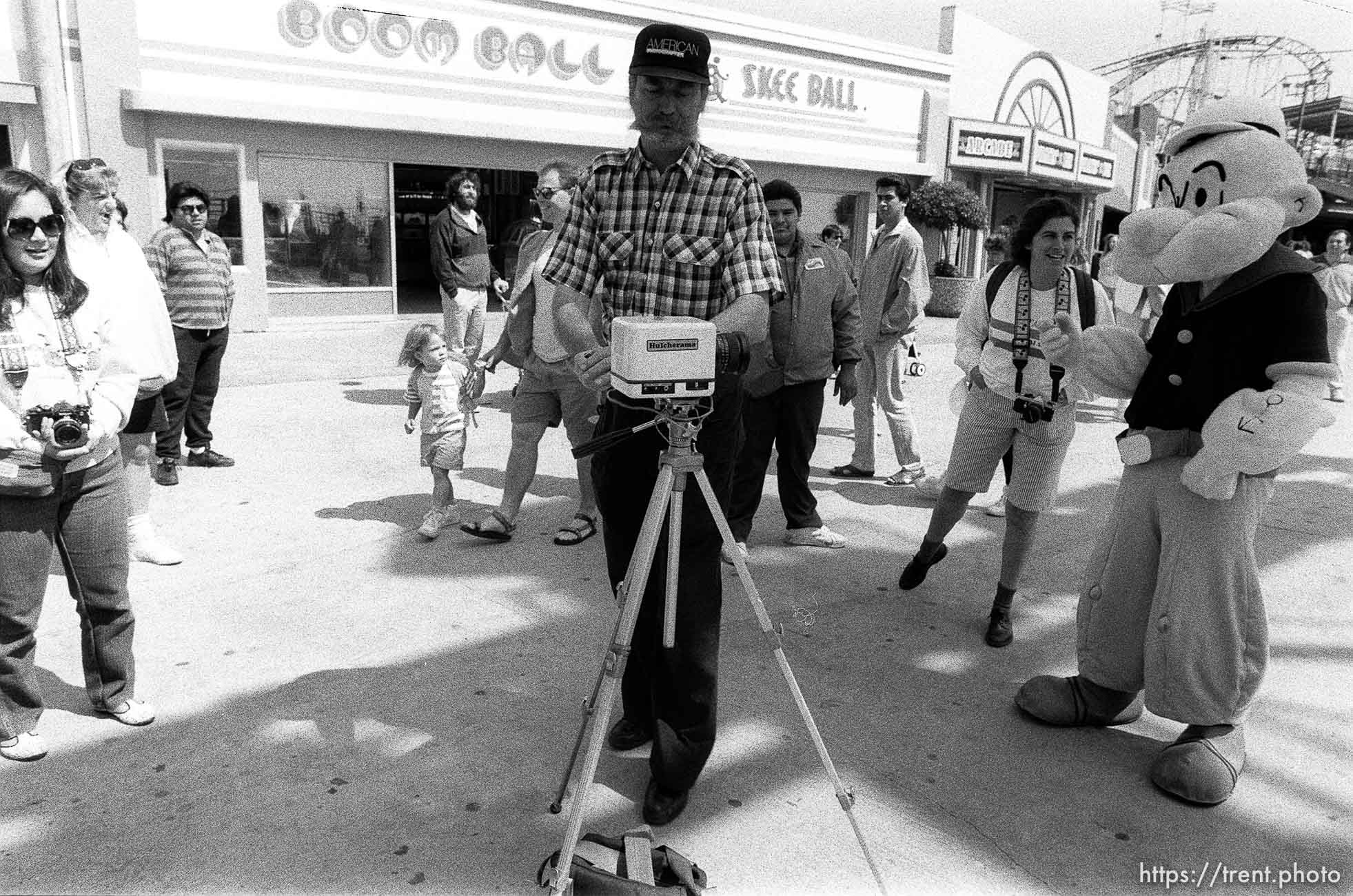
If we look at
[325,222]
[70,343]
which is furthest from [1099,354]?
[325,222]

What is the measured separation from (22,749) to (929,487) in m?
4.93

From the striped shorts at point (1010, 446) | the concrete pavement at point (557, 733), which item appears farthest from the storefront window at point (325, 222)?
the striped shorts at point (1010, 446)

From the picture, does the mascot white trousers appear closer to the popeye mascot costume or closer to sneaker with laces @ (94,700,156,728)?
the popeye mascot costume

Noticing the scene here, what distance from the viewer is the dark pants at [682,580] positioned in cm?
293

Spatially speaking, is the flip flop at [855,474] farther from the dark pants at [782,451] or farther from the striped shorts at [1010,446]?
the striped shorts at [1010,446]

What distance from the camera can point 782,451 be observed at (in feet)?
17.9

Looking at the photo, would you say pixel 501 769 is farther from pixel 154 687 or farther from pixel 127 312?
pixel 127 312

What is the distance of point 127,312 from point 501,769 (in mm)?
1874

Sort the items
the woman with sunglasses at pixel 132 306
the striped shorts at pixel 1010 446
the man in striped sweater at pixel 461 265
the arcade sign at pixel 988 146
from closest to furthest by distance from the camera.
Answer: the woman with sunglasses at pixel 132 306 < the striped shorts at pixel 1010 446 < the man in striped sweater at pixel 461 265 < the arcade sign at pixel 988 146

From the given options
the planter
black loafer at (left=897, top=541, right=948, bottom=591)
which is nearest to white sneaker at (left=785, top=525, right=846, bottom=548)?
black loafer at (left=897, top=541, right=948, bottom=591)

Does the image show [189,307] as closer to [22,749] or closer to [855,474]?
[22,749]

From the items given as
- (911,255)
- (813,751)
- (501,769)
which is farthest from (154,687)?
(911,255)

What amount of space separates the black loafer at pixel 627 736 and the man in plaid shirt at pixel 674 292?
1.13ft

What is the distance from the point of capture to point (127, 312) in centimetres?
329
